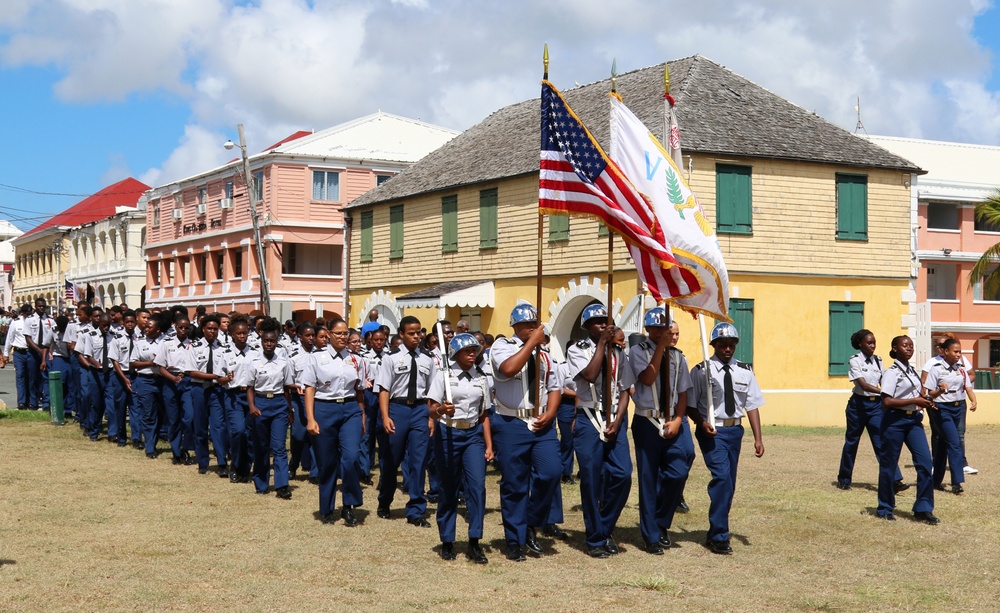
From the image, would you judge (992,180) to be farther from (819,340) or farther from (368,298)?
(368,298)

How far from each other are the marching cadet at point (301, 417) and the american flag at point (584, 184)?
138 inches

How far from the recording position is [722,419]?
32.1ft

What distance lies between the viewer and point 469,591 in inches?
319

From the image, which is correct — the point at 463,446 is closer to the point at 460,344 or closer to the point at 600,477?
the point at 460,344

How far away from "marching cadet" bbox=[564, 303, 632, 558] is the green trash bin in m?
12.5

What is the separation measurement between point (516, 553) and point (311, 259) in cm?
3939

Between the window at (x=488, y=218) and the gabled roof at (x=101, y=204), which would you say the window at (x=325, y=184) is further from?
the gabled roof at (x=101, y=204)

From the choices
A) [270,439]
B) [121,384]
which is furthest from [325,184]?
[270,439]

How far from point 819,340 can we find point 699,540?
16409 millimetres

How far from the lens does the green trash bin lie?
19469 mm

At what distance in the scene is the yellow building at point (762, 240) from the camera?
25.0m

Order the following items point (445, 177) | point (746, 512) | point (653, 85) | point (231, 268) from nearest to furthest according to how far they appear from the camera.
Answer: point (746, 512)
point (653, 85)
point (445, 177)
point (231, 268)

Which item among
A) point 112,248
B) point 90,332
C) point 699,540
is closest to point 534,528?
point 699,540

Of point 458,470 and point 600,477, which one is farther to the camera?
point 600,477
